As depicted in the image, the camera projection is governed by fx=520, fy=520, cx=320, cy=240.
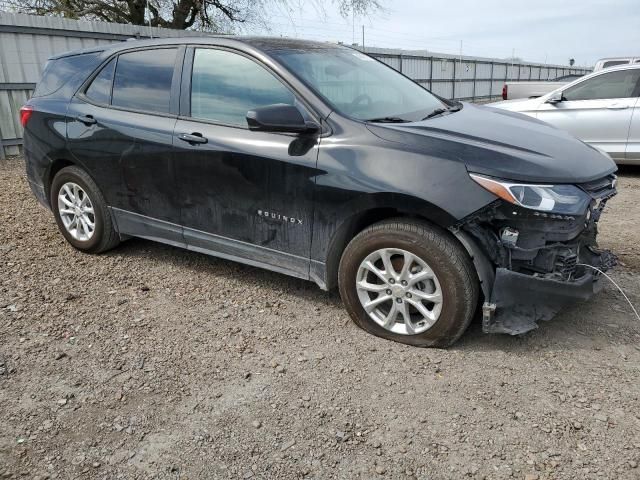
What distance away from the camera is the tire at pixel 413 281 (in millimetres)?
2824

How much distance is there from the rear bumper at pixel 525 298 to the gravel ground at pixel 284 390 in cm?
22

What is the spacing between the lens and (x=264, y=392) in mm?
2672

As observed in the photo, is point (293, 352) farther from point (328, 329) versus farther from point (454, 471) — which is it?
point (454, 471)

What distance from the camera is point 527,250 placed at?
2738 millimetres

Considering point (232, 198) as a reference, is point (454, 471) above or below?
below

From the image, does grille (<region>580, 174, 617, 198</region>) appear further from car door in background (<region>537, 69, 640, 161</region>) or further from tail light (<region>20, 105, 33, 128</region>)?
car door in background (<region>537, 69, 640, 161</region>)

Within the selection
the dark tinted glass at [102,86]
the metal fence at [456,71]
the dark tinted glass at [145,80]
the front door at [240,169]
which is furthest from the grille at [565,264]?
the metal fence at [456,71]

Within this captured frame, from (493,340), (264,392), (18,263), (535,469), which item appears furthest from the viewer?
(18,263)

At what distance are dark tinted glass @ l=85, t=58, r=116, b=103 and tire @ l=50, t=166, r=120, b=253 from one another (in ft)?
2.00

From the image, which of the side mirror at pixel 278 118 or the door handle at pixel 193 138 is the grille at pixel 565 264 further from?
the door handle at pixel 193 138

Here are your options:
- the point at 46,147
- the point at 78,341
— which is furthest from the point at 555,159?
the point at 46,147

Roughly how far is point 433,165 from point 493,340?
3.68ft

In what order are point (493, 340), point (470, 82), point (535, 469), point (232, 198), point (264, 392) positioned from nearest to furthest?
point (535, 469)
point (264, 392)
point (493, 340)
point (232, 198)
point (470, 82)

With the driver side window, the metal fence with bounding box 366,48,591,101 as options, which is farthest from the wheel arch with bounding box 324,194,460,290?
the metal fence with bounding box 366,48,591,101
